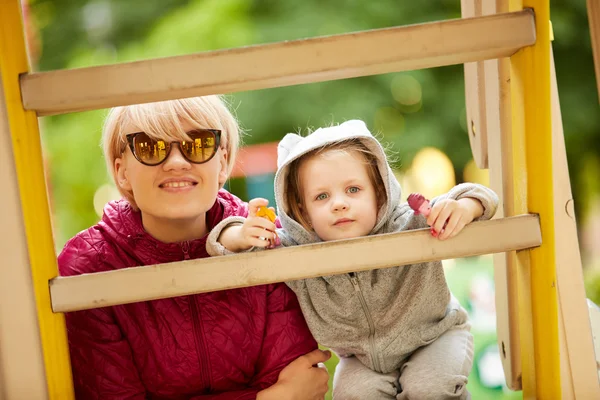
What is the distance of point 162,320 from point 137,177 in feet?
1.05

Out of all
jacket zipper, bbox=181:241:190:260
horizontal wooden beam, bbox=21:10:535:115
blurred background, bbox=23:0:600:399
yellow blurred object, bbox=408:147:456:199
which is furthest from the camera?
yellow blurred object, bbox=408:147:456:199

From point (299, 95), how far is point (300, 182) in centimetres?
285

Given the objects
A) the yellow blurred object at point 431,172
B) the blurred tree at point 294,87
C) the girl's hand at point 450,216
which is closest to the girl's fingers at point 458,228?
the girl's hand at point 450,216

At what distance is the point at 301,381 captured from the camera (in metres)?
1.51

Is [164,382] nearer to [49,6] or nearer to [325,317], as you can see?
[325,317]

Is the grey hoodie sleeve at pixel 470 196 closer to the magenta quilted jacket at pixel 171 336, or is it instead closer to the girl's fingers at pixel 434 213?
the girl's fingers at pixel 434 213

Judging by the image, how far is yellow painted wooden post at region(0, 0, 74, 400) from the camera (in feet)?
3.53

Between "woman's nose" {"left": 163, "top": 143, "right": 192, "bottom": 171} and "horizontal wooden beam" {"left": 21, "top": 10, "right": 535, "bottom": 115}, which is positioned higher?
"horizontal wooden beam" {"left": 21, "top": 10, "right": 535, "bottom": 115}

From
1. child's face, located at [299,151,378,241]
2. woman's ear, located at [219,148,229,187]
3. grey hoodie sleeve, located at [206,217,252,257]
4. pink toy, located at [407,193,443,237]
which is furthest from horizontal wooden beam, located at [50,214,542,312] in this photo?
woman's ear, located at [219,148,229,187]

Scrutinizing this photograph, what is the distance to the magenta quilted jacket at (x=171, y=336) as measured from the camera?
1.47 meters

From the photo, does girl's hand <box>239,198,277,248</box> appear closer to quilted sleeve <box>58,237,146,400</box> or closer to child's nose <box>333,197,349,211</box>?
child's nose <box>333,197,349,211</box>

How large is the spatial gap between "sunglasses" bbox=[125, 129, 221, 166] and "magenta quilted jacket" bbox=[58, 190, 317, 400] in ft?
0.60

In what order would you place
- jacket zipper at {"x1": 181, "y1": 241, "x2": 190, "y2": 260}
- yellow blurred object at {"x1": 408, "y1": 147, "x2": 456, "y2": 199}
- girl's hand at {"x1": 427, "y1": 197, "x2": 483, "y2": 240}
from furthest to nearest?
yellow blurred object at {"x1": 408, "y1": 147, "x2": 456, "y2": 199}, jacket zipper at {"x1": 181, "y1": 241, "x2": 190, "y2": 260}, girl's hand at {"x1": 427, "y1": 197, "x2": 483, "y2": 240}

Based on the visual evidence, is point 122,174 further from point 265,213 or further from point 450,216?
point 450,216
